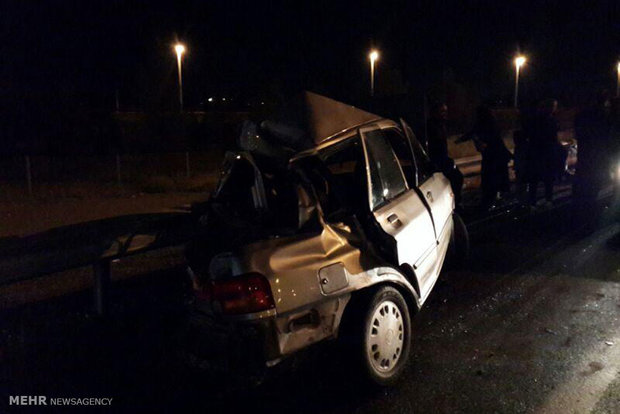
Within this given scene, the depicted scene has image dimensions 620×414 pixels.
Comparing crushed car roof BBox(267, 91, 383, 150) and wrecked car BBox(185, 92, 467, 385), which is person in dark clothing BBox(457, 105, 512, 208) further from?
crushed car roof BBox(267, 91, 383, 150)

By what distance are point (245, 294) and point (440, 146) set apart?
6130 mm

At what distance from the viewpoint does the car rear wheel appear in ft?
13.5

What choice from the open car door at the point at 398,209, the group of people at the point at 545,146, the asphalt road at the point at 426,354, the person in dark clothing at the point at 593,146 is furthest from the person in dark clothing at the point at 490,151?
the open car door at the point at 398,209

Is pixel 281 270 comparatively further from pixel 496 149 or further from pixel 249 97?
pixel 249 97

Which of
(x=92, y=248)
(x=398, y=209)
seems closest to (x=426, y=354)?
(x=398, y=209)

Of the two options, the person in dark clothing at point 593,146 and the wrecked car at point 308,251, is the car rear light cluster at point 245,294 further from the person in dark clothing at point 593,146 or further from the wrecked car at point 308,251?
the person in dark clothing at point 593,146

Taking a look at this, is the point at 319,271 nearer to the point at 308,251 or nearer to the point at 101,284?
the point at 308,251

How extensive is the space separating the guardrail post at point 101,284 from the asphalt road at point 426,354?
18 cm

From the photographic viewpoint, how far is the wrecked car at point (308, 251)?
12.4 ft

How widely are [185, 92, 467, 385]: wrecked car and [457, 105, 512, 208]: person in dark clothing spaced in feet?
17.2

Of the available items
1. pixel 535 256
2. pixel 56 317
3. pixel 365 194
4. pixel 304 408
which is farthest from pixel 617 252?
pixel 56 317

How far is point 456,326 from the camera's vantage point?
5402 mm

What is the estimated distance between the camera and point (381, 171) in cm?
485

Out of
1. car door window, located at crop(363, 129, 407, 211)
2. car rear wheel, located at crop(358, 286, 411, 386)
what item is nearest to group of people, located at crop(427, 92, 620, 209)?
car door window, located at crop(363, 129, 407, 211)
